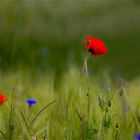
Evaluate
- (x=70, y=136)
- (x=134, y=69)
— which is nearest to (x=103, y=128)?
(x=70, y=136)

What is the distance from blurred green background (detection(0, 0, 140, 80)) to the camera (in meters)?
5.12

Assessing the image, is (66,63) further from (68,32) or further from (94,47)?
(94,47)

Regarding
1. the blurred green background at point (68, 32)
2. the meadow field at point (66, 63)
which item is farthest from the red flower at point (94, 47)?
the blurred green background at point (68, 32)

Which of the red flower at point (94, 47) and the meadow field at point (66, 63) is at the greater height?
the red flower at point (94, 47)

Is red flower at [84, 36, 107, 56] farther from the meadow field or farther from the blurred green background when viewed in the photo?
the blurred green background

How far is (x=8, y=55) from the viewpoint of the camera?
491cm

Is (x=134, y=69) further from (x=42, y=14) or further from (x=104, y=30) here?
(x=42, y=14)

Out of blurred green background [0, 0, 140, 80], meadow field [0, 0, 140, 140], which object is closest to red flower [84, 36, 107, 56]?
meadow field [0, 0, 140, 140]

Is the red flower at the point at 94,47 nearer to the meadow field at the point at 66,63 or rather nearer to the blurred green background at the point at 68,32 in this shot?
the meadow field at the point at 66,63

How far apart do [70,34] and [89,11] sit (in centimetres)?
184

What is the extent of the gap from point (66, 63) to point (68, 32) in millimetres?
1698

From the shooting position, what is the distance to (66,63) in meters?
5.15

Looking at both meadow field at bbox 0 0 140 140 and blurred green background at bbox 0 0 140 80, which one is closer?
meadow field at bbox 0 0 140 140

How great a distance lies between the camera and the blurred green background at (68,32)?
5125 millimetres
